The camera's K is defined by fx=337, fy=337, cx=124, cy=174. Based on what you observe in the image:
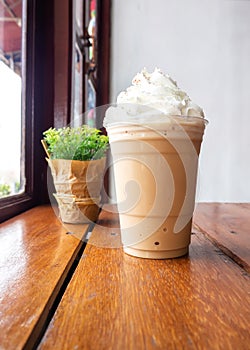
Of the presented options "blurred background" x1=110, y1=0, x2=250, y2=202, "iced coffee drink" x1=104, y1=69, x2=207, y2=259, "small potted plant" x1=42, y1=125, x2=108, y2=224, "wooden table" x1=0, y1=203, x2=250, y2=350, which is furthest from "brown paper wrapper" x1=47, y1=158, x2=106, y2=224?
"blurred background" x1=110, y1=0, x2=250, y2=202

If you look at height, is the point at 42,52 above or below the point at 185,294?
above

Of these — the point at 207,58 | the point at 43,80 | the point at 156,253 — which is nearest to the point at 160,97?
the point at 156,253

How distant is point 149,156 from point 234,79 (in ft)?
6.90

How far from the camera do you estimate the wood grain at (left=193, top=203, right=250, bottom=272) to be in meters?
0.50

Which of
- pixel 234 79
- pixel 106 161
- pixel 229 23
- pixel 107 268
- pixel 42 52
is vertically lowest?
pixel 107 268

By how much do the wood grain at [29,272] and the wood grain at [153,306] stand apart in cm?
2

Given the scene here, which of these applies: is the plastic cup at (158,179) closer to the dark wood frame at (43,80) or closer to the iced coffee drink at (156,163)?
the iced coffee drink at (156,163)

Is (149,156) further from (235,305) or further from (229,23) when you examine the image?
(229,23)

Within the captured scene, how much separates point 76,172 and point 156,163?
29 cm

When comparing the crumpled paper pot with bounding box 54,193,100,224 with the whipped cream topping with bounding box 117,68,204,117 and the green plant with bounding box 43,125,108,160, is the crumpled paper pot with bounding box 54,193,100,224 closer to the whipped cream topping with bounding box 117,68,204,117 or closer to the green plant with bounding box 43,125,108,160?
the green plant with bounding box 43,125,108,160

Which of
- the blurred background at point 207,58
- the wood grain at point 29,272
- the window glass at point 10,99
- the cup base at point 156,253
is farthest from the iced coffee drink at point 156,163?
the blurred background at point 207,58

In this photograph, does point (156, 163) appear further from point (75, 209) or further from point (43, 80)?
point (43, 80)

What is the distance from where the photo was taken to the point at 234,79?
7.63 feet

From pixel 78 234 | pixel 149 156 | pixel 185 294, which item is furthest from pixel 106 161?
pixel 185 294
